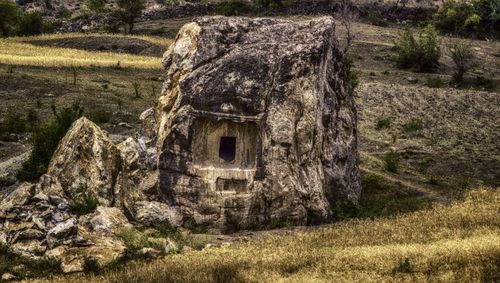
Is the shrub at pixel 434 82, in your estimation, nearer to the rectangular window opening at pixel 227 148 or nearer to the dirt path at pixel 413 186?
the dirt path at pixel 413 186

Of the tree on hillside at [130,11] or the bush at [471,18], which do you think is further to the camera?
the tree on hillside at [130,11]

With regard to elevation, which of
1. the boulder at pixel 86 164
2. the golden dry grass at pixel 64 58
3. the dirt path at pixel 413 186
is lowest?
the dirt path at pixel 413 186

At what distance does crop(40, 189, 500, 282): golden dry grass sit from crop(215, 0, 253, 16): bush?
7126 cm

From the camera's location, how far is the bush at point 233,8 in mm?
95312

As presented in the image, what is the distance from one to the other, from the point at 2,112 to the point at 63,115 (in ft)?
40.4

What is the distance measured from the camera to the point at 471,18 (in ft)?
286

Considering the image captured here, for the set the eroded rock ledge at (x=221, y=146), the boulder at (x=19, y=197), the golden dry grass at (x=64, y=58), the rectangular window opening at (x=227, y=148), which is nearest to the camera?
the boulder at (x=19, y=197)

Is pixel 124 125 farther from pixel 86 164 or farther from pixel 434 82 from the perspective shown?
pixel 434 82

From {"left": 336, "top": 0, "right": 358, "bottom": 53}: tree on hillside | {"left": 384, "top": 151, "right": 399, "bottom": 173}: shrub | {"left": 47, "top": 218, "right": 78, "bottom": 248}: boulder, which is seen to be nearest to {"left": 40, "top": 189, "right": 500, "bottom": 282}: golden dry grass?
{"left": 47, "top": 218, "right": 78, "bottom": 248}: boulder

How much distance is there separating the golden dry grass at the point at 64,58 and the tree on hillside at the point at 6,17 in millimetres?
14142

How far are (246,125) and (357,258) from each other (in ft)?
33.2

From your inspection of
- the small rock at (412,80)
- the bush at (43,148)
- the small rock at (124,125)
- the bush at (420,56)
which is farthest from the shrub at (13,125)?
the bush at (420,56)

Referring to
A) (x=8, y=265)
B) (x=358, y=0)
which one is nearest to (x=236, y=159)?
(x=8, y=265)

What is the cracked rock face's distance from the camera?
29516mm
